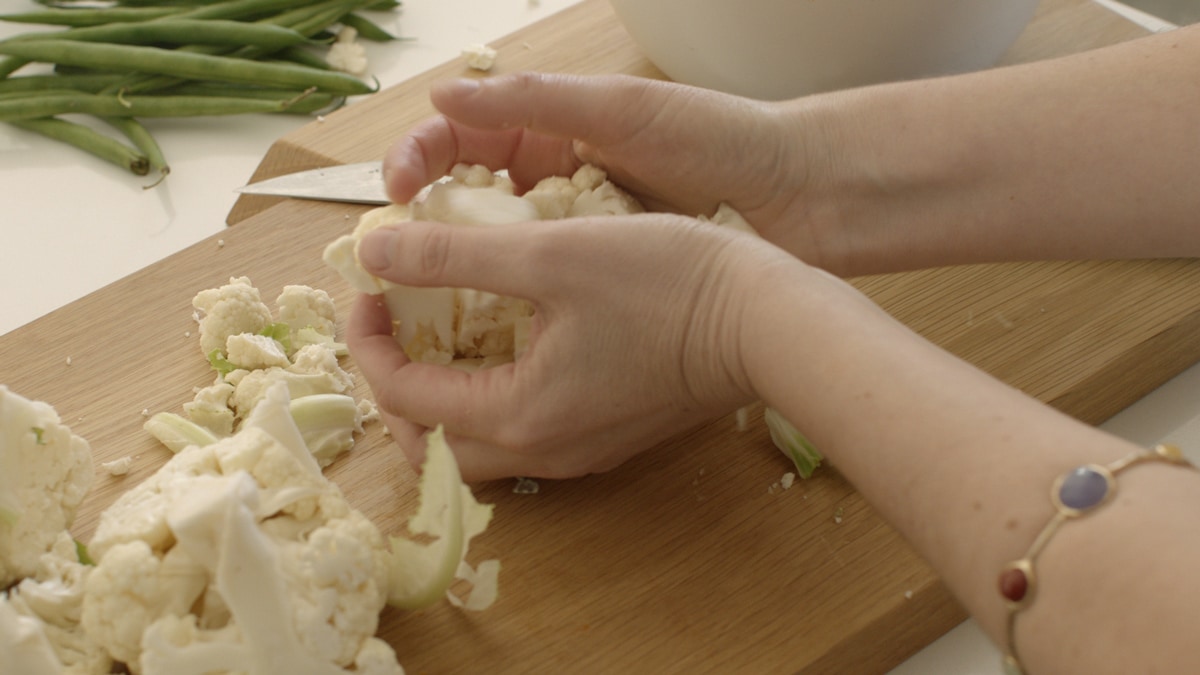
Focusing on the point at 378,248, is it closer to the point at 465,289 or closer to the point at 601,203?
the point at 465,289

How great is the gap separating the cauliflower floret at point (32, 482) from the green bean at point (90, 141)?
958 millimetres


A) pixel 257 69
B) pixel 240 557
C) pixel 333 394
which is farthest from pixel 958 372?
pixel 257 69

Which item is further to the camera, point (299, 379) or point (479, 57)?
point (479, 57)

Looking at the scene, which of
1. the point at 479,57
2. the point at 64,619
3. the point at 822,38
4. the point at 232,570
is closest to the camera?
the point at 232,570

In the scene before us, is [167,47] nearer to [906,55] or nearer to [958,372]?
[906,55]

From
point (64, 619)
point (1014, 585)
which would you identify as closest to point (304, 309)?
Result: point (64, 619)

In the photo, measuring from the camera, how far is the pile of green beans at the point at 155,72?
1989 millimetres

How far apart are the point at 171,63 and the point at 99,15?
0.25 metres

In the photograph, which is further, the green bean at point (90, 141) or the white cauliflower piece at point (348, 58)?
the white cauliflower piece at point (348, 58)

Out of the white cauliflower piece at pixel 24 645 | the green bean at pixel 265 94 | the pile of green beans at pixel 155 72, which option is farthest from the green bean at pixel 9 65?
the white cauliflower piece at pixel 24 645

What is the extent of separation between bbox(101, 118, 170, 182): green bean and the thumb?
1036 mm

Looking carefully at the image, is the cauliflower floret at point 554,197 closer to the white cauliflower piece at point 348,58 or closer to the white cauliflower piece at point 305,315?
the white cauliflower piece at point 305,315

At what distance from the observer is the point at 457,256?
1063 mm

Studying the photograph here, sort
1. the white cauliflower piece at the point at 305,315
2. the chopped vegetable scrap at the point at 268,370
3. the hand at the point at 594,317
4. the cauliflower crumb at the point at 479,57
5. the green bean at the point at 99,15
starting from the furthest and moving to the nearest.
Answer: the green bean at the point at 99,15
the cauliflower crumb at the point at 479,57
the white cauliflower piece at the point at 305,315
the chopped vegetable scrap at the point at 268,370
the hand at the point at 594,317
